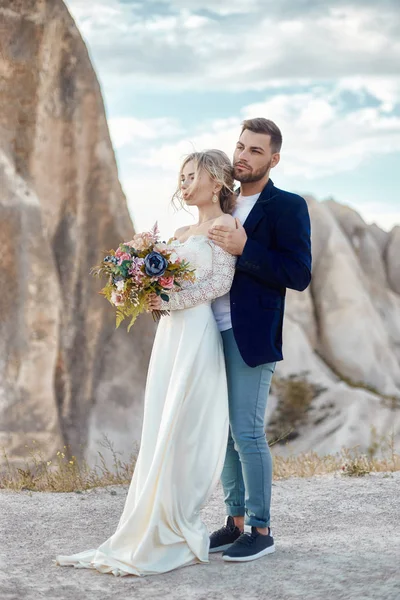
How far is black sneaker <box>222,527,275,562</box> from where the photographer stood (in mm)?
4309

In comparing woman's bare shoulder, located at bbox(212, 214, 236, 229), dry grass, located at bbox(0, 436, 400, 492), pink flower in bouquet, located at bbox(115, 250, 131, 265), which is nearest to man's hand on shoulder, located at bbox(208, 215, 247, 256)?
woman's bare shoulder, located at bbox(212, 214, 236, 229)

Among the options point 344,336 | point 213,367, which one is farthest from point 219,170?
point 344,336

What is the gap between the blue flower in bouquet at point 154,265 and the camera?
404 cm

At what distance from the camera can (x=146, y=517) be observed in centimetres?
421

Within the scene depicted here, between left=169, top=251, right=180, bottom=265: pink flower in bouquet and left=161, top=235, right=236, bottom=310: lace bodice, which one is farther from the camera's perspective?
left=161, top=235, right=236, bottom=310: lace bodice

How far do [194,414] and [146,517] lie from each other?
533 millimetres

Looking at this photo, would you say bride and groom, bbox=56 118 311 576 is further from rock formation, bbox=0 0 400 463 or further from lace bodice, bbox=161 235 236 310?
rock formation, bbox=0 0 400 463

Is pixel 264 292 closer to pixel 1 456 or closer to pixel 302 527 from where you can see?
pixel 302 527

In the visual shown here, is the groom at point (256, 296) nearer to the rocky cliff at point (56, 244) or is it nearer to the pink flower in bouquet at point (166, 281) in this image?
the pink flower in bouquet at point (166, 281)

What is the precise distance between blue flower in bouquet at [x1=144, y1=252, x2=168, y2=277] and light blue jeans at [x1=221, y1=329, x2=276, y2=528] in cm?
52

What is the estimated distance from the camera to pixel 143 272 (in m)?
4.08

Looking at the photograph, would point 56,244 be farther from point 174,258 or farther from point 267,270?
point 267,270

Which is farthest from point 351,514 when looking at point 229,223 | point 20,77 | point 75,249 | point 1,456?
point 20,77

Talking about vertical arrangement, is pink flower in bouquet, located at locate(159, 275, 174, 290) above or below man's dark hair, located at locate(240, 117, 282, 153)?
below
